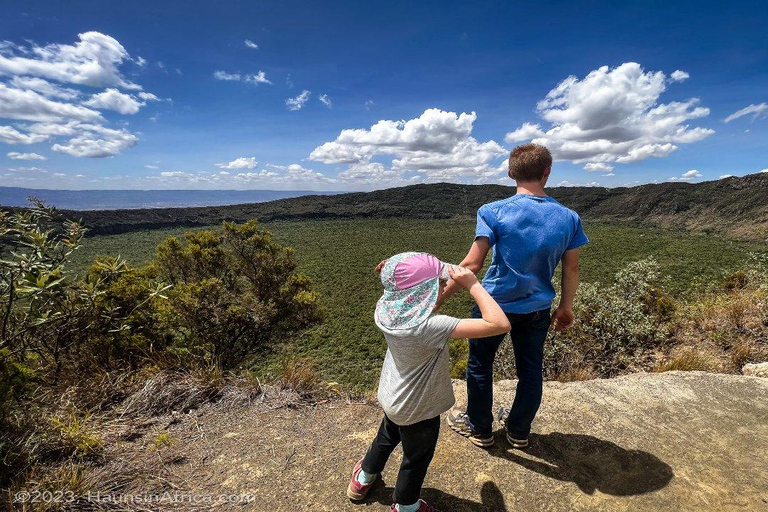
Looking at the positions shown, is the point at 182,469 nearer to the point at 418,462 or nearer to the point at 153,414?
the point at 153,414

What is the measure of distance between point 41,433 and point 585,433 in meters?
3.34

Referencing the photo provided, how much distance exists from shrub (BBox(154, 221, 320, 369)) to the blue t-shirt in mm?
9094

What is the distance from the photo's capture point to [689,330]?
494 cm

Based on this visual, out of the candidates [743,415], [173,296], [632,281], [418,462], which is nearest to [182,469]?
[418,462]

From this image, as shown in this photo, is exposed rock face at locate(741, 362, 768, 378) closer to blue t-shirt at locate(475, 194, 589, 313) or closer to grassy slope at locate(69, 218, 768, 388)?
grassy slope at locate(69, 218, 768, 388)

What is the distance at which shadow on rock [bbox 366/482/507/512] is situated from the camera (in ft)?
6.09

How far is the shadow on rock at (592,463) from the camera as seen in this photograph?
202 centimetres

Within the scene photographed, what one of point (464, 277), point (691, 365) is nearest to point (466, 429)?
point (464, 277)

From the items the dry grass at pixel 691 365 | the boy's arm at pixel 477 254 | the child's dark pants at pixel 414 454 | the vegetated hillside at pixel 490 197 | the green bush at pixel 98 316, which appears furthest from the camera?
the vegetated hillside at pixel 490 197

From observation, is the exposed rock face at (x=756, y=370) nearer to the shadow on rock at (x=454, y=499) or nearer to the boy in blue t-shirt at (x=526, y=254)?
the boy in blue t-shirt at (x=526, y=254)

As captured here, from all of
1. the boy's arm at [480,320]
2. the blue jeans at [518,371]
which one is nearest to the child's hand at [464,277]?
the boy's arm at [480,320]

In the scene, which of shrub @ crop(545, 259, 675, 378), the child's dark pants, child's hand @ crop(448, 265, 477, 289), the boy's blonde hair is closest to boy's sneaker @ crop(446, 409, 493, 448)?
the child's dark pants

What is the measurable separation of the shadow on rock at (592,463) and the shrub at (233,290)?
28.9 feet

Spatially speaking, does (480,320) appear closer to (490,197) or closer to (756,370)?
(756,370)
